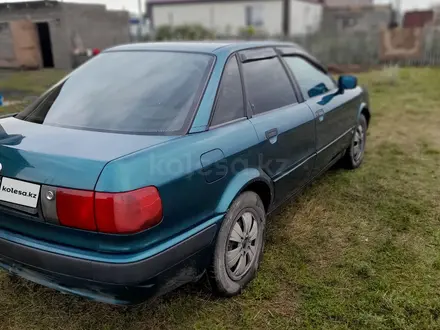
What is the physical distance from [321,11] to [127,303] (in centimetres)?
3541

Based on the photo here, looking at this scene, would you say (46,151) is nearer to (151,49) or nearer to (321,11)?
(151,49)

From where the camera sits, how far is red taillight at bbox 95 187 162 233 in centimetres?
184

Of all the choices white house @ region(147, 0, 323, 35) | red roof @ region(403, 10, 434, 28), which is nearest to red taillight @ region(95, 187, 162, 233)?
white house @ region(147, 0, 323, 35)

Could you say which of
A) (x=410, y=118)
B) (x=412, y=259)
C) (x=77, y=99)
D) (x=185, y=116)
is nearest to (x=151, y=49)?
(x=77, y=99)

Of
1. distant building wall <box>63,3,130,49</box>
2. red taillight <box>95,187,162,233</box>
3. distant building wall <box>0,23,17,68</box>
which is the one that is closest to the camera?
red taillight <box>95,187,162,233</box>

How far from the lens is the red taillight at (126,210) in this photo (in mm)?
1845

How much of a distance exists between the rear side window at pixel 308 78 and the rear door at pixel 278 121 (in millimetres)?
201

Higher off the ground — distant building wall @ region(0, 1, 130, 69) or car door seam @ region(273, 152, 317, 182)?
distant building wall @ region(0, 1, 130, 69)

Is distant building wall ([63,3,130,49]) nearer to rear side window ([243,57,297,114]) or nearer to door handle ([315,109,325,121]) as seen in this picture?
rear side window ([243,57,297,114])

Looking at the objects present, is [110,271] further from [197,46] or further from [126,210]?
[197,46]

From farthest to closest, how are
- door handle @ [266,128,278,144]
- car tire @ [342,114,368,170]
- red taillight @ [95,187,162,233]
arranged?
car tire @ [342,114,368,170], door handle @ [266,128,278,144], red taillight @ [95,187,162,233]

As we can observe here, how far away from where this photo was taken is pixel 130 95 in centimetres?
255

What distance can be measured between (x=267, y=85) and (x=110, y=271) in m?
1.78

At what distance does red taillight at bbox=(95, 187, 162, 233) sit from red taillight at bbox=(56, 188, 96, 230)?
0.03m
